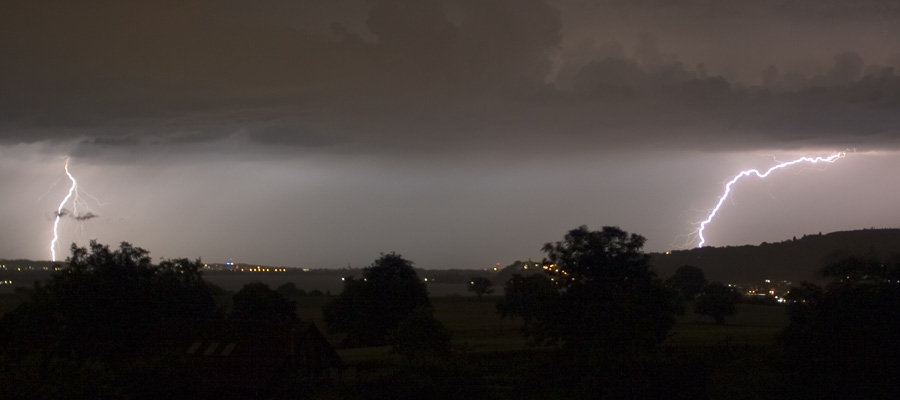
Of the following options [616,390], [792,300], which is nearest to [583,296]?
[792,300]

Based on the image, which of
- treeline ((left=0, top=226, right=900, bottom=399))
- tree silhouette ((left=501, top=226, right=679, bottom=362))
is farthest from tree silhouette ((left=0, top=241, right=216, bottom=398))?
tree silhouette ((left=501, top=226, right=679, bottom=362))

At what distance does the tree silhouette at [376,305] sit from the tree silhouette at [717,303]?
2603 centimetres

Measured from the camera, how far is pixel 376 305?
6706cm

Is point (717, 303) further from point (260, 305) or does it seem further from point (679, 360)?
point (679, 360)

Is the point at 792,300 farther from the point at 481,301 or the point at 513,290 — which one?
the point at 481,301

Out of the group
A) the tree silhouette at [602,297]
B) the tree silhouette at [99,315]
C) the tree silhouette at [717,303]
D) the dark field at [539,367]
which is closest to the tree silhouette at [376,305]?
the dark field at [539,367]

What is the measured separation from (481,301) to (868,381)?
3134 inches

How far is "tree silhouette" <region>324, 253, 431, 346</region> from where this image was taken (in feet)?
218

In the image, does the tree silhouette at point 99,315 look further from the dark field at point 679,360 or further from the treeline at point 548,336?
the dark field at point 679,360

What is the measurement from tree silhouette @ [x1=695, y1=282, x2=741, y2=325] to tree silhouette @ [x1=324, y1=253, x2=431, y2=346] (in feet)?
85.4

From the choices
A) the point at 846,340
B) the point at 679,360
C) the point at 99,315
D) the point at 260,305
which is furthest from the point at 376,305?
the point at 846,340

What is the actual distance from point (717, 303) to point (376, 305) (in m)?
30.5

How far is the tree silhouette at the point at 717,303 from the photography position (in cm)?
7281

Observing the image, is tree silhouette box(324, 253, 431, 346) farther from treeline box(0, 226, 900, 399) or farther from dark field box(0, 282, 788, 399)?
treeline box(0, 226, 900, 399)
